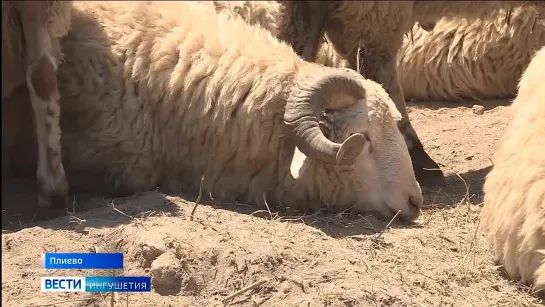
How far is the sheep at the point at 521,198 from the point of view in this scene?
171 inches

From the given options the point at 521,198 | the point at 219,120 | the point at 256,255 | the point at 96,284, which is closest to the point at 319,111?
the point at 219,120

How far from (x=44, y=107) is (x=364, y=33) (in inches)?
118

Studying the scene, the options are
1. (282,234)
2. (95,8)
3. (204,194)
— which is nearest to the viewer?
(282,234)

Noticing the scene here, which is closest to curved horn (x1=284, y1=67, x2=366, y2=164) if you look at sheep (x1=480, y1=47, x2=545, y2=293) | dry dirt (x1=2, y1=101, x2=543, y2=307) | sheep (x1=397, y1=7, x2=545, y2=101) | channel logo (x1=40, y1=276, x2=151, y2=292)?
dry dirt (x1=2, y1=101, x2=543, y2=307)

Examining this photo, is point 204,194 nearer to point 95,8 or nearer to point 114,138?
point 114,138

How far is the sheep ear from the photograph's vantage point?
5.72m

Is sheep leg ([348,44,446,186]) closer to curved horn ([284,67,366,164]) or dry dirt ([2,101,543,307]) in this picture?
dry dirt ([2,101,543,307])

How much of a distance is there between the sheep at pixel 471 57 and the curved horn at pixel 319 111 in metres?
3.86

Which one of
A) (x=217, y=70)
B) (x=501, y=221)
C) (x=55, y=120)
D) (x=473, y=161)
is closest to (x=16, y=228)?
(x=55, y=120)

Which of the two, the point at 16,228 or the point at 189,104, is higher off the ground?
the point at 189,104

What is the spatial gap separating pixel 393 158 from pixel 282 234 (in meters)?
1.25

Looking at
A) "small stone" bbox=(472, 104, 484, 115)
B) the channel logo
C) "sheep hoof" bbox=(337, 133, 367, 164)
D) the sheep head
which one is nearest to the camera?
the channel logo

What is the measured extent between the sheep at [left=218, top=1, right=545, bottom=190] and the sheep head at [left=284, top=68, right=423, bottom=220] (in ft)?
Answer: 4.14

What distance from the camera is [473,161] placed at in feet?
24.8
